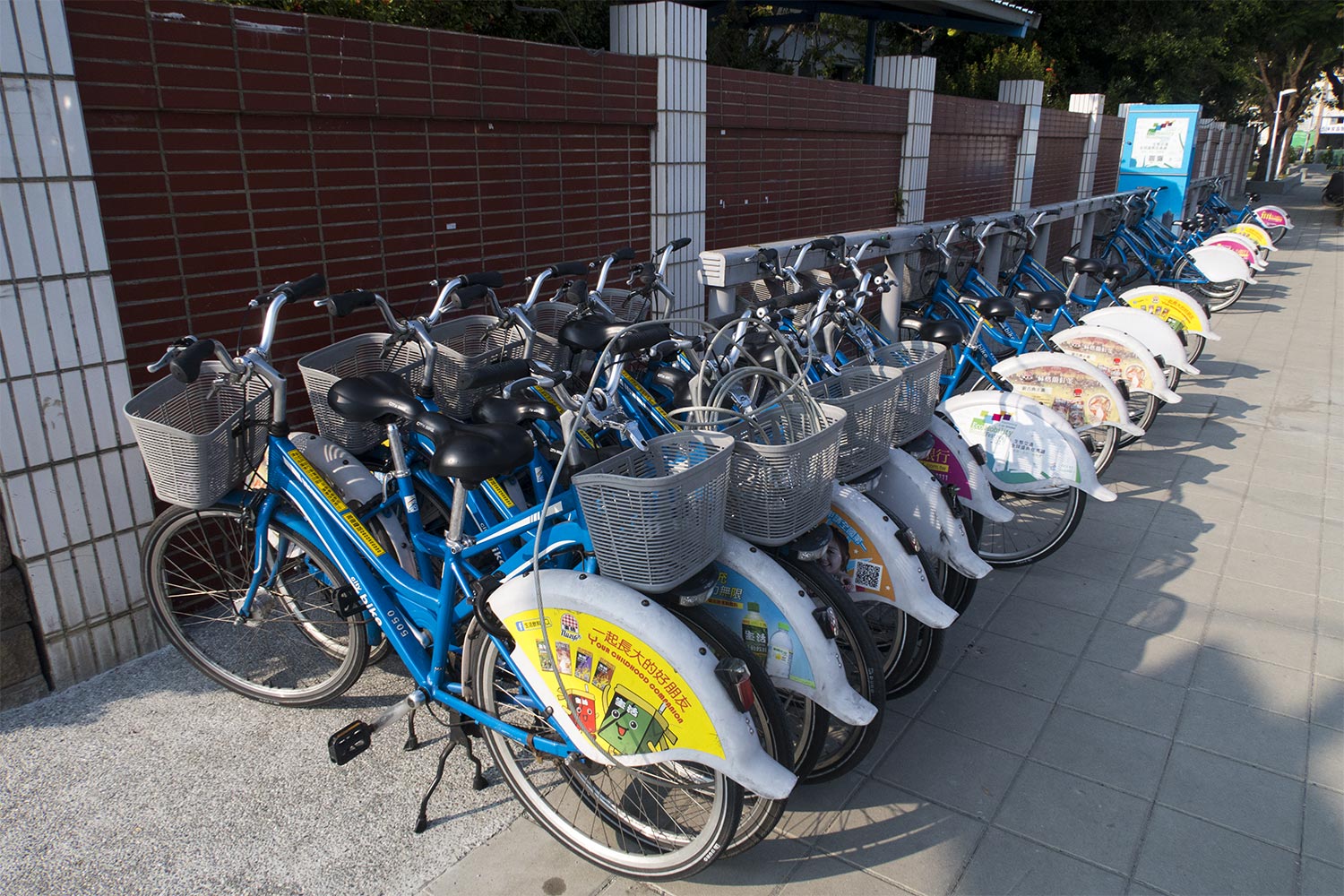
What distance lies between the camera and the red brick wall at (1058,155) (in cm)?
1212

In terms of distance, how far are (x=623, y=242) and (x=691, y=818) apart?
3.74 m

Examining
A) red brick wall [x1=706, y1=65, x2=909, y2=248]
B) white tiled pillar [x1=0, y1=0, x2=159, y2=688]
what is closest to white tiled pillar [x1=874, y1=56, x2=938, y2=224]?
red brick wall [x1=706, y1=65, x2=909, y2=248]

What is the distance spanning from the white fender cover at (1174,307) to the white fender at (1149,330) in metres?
1.05

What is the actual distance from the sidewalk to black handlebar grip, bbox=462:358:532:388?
1.13 m

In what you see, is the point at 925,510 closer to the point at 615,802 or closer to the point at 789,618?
the point at 789,618

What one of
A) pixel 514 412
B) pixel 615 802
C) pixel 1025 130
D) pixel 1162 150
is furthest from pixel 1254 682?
pixel 1162 150

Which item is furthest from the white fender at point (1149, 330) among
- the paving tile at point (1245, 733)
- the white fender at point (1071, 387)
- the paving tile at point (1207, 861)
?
the paving tile at point (1207, 861)

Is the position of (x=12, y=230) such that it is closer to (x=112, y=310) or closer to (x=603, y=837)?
(x=112, y=310)

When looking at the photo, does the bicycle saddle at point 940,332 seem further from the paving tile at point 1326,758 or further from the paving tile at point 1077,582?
the paving tile at point 1326,758

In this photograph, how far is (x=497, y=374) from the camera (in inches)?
109

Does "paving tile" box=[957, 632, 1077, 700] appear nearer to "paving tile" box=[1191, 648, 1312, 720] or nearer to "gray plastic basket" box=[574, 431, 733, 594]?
"paving tile" box=[1191, 648, 1312, 720]

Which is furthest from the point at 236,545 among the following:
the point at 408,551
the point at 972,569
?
the point at 972,569

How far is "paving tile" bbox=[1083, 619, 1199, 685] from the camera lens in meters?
3.37

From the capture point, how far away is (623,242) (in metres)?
5.56
